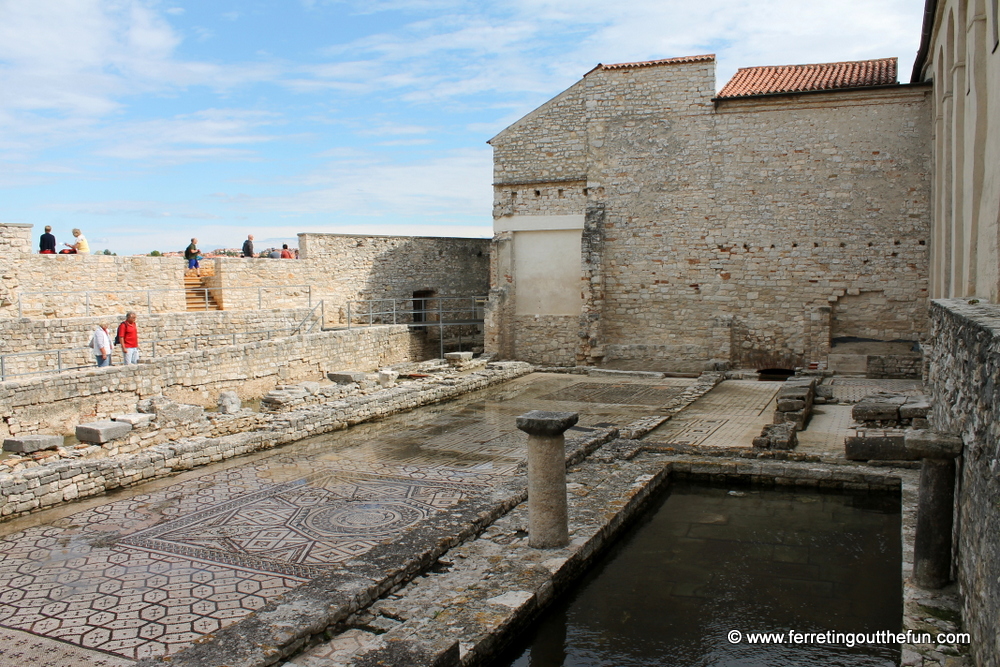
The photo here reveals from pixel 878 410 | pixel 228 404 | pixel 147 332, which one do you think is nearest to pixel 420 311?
pixel 147 332

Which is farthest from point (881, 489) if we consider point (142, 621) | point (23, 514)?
point (23, 514)

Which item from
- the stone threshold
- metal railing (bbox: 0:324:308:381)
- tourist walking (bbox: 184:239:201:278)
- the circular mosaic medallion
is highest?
tourist walking (bbox: 184:239:201:278)

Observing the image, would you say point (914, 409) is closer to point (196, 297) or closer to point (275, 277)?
point (275, 277)

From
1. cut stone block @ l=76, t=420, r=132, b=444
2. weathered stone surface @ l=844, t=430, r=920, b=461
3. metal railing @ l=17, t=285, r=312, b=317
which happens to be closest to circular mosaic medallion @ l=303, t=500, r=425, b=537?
cut stone block @ l=76, t=420, r=132, b=444

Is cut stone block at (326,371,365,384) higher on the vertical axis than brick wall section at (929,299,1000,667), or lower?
lower

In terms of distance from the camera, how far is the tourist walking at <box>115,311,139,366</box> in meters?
14.7

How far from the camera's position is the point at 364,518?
8.09m

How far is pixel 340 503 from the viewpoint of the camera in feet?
28.5

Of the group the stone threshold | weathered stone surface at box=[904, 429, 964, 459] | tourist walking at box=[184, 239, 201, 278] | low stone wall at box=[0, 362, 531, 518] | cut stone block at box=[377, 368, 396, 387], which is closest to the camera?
the stone threshold

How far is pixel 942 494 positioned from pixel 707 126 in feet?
49.5

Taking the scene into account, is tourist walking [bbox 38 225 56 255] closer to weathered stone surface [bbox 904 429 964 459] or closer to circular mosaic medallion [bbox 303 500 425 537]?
circular mosaic medallion [bbox 303 500 425 537]

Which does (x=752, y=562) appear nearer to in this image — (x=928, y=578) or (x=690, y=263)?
A: (x=928, y=578)

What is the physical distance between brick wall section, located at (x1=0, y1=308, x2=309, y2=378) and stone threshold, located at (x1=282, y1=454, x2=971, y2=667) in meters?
11.2

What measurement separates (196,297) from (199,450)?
11950 mm
